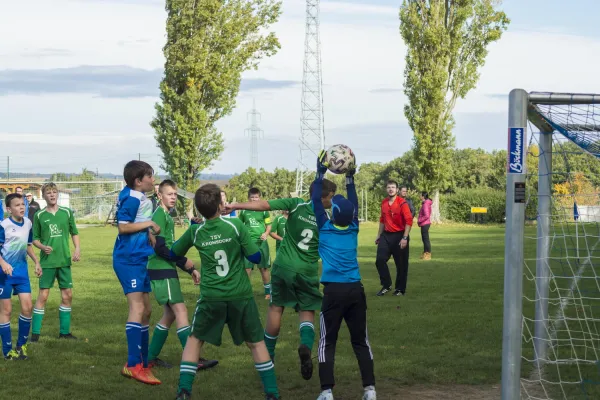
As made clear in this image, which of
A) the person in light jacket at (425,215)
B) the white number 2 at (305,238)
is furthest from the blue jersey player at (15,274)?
the person in light jacket at (425,215)

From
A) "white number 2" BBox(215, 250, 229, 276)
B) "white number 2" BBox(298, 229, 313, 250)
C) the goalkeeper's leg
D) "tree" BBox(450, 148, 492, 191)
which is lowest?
the goalkeeper's leg

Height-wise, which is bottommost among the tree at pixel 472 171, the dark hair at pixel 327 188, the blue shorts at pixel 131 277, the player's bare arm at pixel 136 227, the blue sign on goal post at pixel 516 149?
the blue shorts at pixel 131 277

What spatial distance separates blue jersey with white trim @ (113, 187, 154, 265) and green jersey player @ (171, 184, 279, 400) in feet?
4.14

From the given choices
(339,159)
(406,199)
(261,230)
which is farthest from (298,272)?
(406,199)

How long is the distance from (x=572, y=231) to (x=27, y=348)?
6633 millimetres

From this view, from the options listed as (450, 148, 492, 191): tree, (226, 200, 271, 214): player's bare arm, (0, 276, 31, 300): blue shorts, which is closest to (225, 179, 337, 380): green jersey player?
(226, 200, 271, 214): player's bare arm

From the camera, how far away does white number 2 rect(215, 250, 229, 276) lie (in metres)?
6.38

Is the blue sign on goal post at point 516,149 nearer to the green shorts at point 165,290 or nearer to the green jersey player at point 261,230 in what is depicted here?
the green shorts at point 165,290

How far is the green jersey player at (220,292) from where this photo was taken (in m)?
6.38

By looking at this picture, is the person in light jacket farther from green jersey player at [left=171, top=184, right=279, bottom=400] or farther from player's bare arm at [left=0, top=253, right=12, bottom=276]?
green jersey player at [left=171, top=184, right=279, bottom=400]

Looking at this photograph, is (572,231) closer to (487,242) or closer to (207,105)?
(487,242)

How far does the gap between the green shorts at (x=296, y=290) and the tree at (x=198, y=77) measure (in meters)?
39.7

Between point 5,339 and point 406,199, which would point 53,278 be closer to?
point 5,339

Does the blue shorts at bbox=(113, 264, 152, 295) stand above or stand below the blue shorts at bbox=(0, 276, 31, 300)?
above
